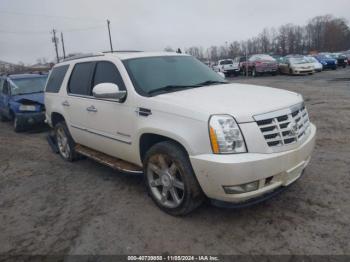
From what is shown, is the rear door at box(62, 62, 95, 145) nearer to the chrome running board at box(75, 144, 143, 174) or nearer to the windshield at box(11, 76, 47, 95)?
the chrome running board at box(75, 144, 143, 174)

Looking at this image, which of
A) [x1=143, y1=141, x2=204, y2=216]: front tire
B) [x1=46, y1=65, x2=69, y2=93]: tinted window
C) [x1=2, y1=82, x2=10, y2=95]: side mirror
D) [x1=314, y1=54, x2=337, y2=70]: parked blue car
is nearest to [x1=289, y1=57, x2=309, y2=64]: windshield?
[x1=314, y1=54, x2=337, y2=70]: parked blue car

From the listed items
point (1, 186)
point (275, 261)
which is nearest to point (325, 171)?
point (275, 261)

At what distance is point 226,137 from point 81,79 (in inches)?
117

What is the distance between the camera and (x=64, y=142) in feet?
19.0

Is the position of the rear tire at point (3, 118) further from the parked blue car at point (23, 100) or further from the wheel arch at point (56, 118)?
the wheel arch at point (56, 118)


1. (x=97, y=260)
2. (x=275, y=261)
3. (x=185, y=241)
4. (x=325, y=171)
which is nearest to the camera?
(x=275, y=261)

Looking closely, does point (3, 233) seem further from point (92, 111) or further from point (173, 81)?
point (173, 81)

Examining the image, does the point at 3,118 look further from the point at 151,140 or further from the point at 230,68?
the point at 230,68

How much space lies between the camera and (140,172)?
3.87 meters

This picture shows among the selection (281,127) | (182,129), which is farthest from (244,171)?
(182,129)

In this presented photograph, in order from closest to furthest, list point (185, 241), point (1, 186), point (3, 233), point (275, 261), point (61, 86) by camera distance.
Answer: point (275, 261) < point (185, 241) < point (3, 233) < point (1, 186) < point (61, 86)

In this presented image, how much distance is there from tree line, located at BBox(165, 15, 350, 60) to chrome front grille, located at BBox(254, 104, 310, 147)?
89557 millimetres

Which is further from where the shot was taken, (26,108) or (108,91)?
(26,108)

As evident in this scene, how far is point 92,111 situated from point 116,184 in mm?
1138
